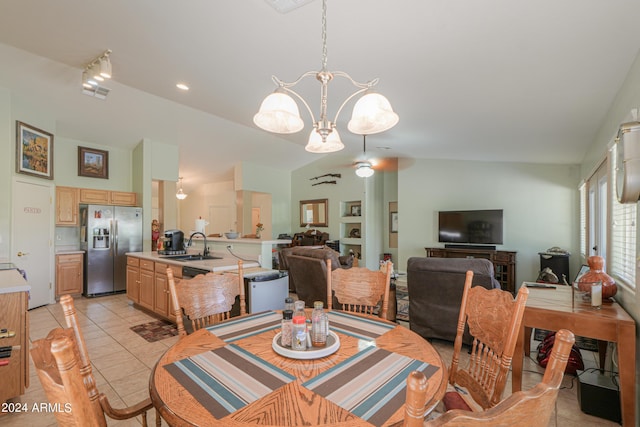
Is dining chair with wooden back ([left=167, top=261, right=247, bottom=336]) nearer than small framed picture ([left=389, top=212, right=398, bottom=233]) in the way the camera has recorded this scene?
Yes

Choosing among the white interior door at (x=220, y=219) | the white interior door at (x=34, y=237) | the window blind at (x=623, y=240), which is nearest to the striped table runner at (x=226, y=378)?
the window blind at (x=623, y=240)

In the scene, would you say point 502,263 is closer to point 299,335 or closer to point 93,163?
point 299,335

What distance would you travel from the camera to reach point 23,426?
196 cm

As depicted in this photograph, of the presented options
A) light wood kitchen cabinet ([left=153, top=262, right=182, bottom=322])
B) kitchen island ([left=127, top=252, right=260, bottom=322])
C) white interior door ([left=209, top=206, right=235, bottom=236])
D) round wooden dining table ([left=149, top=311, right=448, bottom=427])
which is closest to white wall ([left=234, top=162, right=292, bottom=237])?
white interior door ([left=209, top=206, right=235, bottom=236])

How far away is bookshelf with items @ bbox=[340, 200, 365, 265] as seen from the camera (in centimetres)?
793

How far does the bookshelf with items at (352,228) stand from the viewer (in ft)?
26.0

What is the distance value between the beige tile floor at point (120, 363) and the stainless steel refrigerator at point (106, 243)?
2.40 feet

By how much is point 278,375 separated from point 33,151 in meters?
5.51

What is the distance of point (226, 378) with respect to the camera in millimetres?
1066

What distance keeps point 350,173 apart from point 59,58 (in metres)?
6.13

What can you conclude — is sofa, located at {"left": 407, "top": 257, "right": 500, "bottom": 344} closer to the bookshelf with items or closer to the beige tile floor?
the beige tile floor

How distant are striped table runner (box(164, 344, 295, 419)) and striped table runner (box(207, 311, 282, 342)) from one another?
185 millimetres

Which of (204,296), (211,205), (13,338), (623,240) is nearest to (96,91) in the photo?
(13,338)

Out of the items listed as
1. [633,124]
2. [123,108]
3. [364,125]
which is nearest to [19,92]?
[123,108]
